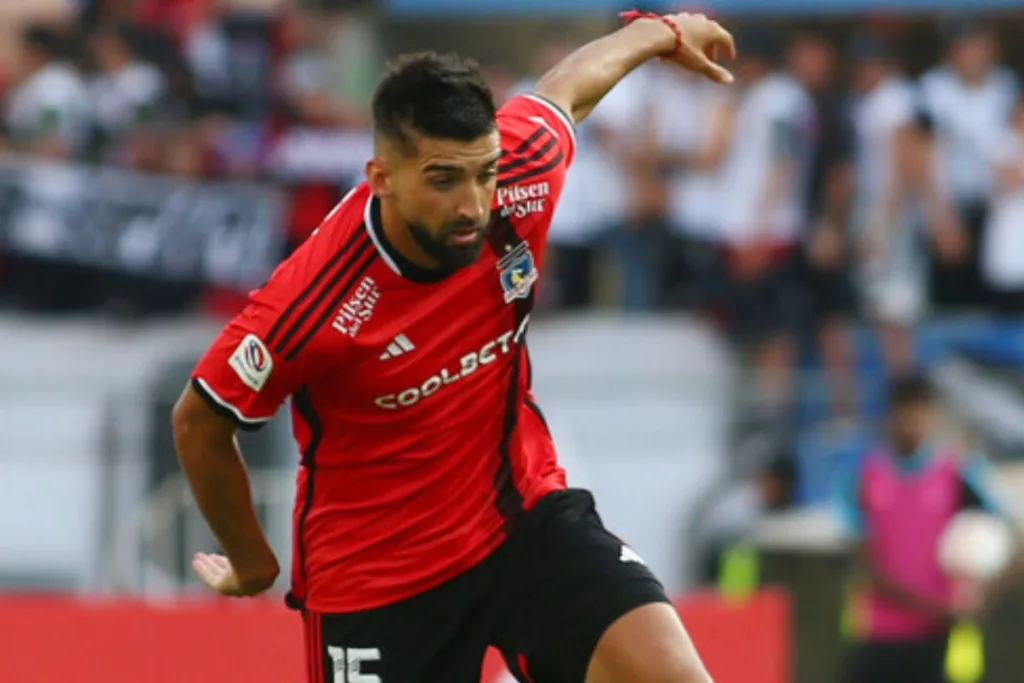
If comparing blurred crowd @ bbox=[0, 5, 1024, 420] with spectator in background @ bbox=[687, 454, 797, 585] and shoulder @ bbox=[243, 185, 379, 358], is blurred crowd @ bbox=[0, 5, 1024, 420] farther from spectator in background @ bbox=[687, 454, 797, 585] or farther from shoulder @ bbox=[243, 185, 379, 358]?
shoulder @ bbox=[243, 185, 379, 358]

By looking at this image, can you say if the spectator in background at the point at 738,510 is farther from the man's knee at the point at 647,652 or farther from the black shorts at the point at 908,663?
the man's knee at the point at 647,652

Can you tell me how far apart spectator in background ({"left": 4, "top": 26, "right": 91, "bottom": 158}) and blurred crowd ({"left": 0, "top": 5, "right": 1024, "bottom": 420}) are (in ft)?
0.05

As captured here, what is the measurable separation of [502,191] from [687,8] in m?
6.65

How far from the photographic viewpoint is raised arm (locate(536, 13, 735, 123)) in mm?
6113

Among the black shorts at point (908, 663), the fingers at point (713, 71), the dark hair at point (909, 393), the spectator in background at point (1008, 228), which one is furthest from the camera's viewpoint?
the spectator in background at point (1008, 228)

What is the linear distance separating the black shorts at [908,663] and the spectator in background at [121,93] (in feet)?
17.5

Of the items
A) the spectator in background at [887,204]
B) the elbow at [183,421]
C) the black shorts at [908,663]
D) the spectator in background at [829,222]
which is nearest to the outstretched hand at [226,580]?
the elbow at [183,421]

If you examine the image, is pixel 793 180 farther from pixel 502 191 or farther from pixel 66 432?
pixel 502 191

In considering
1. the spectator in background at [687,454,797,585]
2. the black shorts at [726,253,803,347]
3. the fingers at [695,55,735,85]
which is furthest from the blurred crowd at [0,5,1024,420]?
the fingers at [695,55,735,85]

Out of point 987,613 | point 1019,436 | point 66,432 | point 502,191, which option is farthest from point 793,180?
point 502,191

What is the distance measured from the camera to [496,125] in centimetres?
532

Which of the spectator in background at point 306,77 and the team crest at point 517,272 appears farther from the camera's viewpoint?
the spectator in background at point 306,77

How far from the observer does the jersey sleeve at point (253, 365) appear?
208 inches

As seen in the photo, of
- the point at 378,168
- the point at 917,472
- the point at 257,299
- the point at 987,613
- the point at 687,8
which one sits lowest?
the point at 987,613
